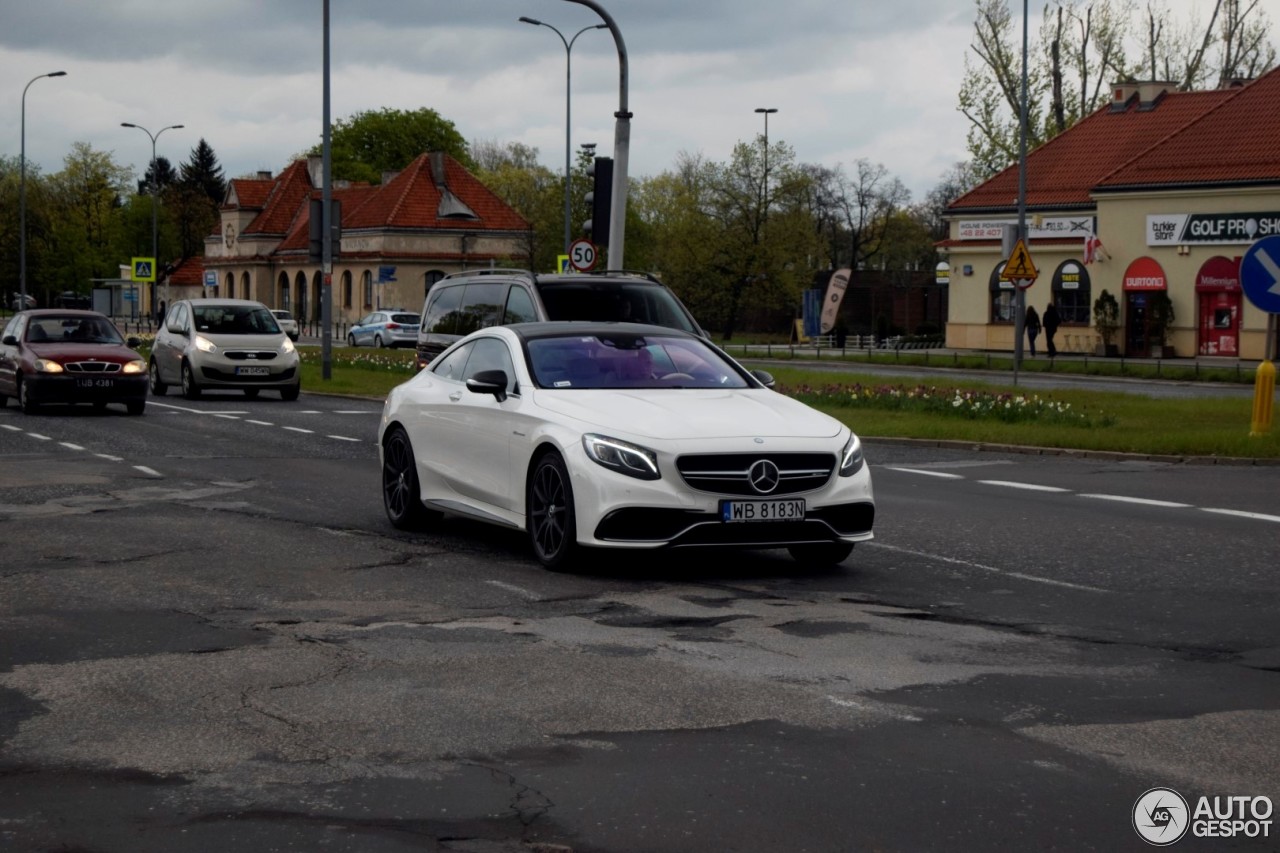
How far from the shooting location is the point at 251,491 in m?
15.5

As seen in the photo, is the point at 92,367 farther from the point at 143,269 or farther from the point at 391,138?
the point at 391,138

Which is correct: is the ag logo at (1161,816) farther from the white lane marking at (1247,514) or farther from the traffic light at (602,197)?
the traffic light at (602,197)

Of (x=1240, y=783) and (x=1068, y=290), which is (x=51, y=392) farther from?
(x=1068, y=290)

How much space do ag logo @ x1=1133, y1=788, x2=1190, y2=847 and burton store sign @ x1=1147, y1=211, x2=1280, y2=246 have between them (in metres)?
49.8

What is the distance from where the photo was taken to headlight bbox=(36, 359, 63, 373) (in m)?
26.4

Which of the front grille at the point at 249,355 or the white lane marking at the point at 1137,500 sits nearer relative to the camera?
the white lane marking at the point at 1137,500

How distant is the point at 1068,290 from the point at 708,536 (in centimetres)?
5272

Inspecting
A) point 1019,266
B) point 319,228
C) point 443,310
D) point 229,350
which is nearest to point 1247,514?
point 443,310

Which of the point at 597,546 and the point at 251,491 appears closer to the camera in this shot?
the point at 597,546

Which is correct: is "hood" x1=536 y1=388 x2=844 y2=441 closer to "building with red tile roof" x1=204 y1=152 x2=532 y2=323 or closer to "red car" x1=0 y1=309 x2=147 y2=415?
"red car" x1=0 y1=309 x2=147 y2=415

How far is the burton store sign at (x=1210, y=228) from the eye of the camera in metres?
53.1

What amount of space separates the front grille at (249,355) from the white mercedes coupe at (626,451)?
19.3 m

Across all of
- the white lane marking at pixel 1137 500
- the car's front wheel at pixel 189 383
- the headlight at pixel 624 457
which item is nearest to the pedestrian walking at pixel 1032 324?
the car's front wheel at pixel 189 383

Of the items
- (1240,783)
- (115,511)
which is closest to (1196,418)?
(115,511)
